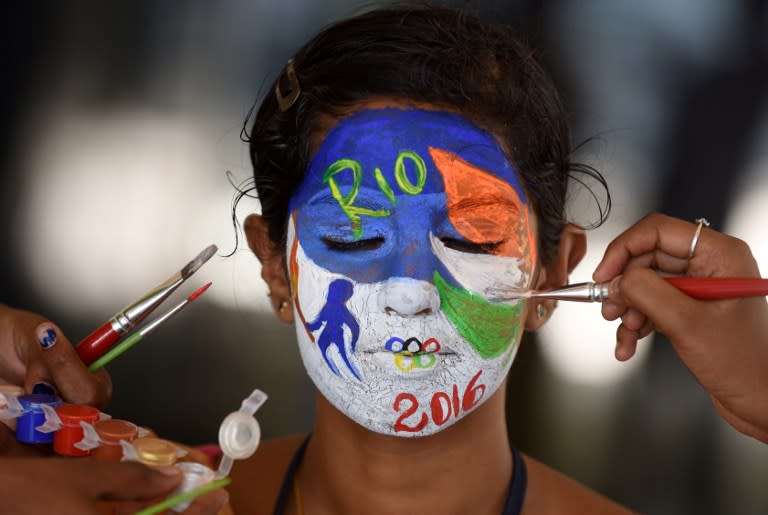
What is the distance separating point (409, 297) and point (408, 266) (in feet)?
0.18

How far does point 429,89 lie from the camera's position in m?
1.64

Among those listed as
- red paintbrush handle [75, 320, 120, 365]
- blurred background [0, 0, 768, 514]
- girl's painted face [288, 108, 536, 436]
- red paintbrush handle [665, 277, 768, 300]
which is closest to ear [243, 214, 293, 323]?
girl's painted face [288, 108, 536, 436]

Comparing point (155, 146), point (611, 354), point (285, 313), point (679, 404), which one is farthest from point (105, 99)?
point (679, 404)

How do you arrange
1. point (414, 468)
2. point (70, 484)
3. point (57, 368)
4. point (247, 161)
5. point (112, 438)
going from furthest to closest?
point (247, 161) → point (414, 468) → point (57, 368) → point (112, 438) → point (70, 484)

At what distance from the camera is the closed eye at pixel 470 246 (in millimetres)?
1591

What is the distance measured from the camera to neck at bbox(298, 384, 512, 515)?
1.70 meters

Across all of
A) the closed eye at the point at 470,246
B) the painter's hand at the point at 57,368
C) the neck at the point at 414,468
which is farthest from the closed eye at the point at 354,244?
the painter's hand at the point at 57,368

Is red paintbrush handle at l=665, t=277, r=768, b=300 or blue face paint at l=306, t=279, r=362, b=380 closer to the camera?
red paintbrush handle at l=665, t=277, r=768, b=300

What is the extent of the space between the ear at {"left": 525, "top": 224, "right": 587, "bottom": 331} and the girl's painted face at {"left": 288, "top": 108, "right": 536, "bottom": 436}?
10cm

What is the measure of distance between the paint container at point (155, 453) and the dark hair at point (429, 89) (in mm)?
636

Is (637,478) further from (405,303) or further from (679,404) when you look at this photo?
(405,303)

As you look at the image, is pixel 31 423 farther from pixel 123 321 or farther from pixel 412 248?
pixel 412 248

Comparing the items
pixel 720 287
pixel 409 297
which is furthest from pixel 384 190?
pixel 720 287

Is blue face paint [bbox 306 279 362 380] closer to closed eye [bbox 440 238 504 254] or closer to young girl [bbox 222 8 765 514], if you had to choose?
young girl [bbox 222 8 765 514]
